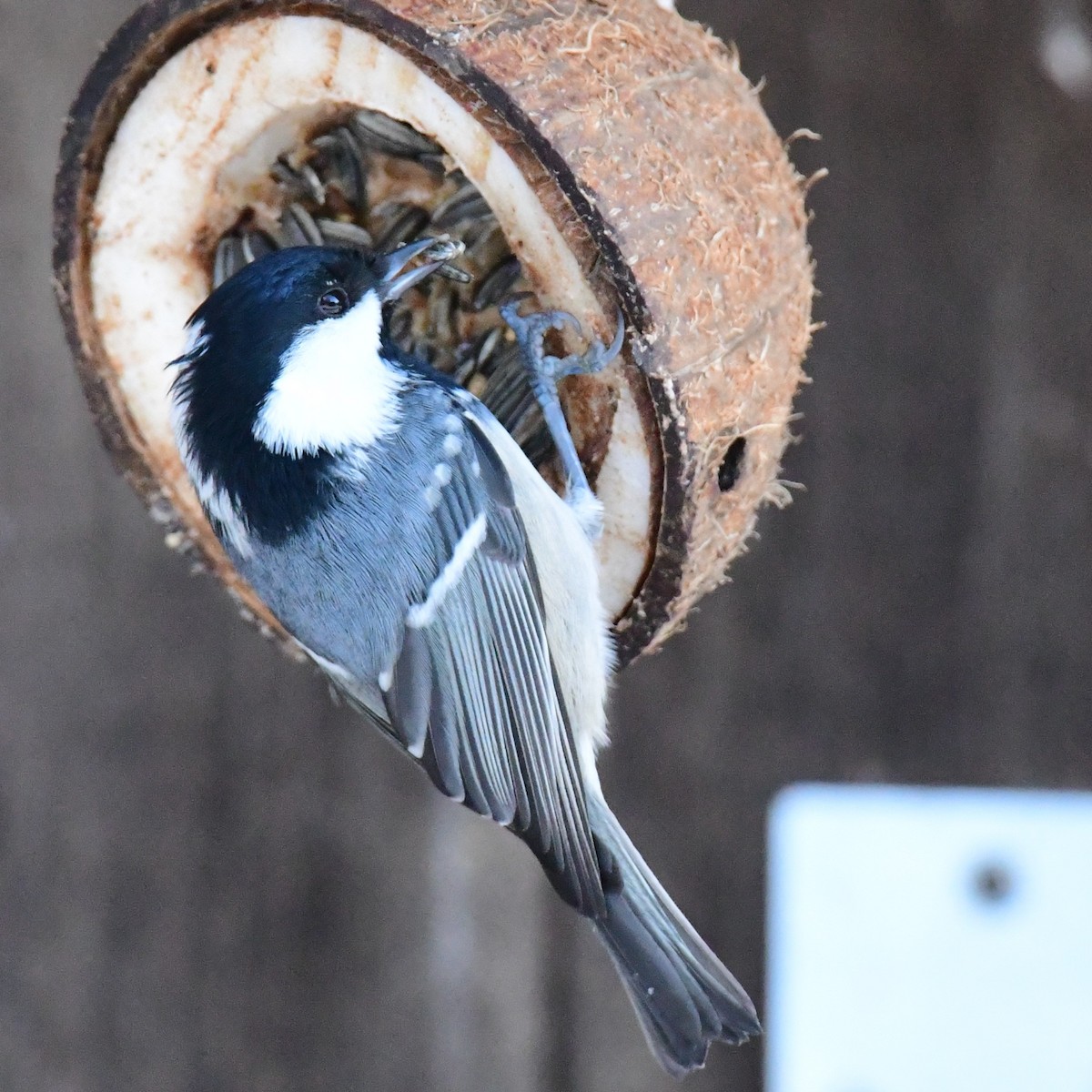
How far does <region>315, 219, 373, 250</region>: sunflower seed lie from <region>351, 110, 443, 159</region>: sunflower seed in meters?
0.07

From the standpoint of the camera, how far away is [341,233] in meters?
0.94

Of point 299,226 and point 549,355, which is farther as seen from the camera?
point 299,226

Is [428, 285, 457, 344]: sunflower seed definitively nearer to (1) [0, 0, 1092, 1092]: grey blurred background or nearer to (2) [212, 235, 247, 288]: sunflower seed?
(2) [212, 235, 247, 288]: sunflower seed

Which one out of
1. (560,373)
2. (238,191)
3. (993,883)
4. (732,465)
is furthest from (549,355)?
(993,883)

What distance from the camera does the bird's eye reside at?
0.85m

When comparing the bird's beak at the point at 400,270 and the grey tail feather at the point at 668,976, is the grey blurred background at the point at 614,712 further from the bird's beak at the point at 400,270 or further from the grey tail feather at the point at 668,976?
the bird's beak at the point at 400,270

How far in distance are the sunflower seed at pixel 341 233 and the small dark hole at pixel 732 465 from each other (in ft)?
1.00

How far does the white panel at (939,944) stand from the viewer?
1.08 metres

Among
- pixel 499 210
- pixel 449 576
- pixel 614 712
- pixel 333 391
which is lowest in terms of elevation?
pixel 614 712

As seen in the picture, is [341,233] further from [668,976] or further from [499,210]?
[668,976]

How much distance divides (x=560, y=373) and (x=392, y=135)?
0.70ft

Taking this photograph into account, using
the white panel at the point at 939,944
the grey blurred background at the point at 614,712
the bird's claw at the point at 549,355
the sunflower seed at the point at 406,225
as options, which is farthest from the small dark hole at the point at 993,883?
the sunflower seed at the point at 406,225

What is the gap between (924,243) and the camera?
118 cm

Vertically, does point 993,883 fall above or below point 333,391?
below
